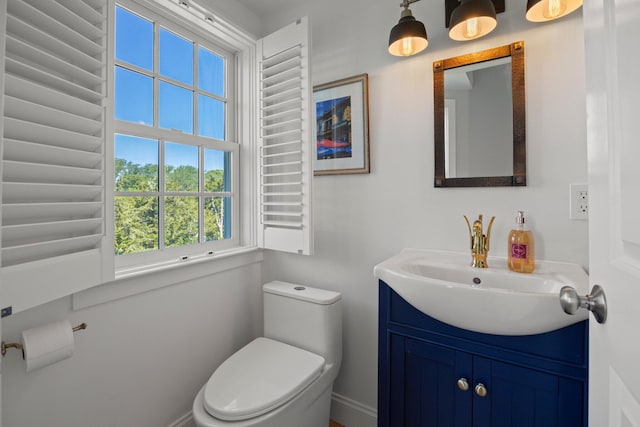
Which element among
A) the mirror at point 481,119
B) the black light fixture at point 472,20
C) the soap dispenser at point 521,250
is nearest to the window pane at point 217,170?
the mirror at point 481,119

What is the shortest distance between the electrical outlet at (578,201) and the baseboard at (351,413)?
1.31 m

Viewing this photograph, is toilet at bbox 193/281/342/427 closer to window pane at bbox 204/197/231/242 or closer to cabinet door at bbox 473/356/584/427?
window pane at bbox 204/197/231/242

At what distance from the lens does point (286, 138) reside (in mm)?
1872

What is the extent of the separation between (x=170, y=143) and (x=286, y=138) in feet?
2.09

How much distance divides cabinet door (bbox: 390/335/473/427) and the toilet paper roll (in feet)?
3.75

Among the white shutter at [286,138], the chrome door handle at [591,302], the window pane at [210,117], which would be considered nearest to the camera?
the chrome door handle at [591,302]

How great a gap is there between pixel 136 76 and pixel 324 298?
138 cm

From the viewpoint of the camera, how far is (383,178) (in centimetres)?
159

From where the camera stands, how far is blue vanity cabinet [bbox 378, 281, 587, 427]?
92 centimetres

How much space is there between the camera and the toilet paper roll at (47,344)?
3.12 feet

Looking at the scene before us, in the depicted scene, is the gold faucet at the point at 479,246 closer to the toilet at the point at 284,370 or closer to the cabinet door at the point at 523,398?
the cabinet door at the point at 523,398

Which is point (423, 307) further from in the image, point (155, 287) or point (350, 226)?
point (155, 287)

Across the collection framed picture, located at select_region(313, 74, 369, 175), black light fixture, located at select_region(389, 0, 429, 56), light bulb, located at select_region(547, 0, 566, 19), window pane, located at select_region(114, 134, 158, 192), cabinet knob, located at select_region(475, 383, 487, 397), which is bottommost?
cabinet knob, located at select_region(475, 383, 487, 397)

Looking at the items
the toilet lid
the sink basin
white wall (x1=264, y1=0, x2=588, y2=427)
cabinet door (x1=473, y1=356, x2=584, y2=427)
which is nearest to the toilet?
the toilet lid
